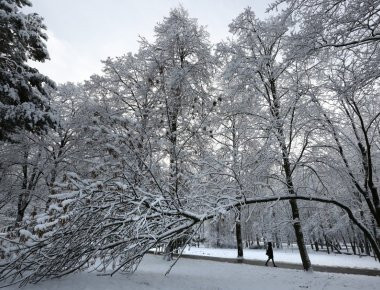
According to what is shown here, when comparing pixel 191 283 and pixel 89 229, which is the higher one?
pixel 89 229

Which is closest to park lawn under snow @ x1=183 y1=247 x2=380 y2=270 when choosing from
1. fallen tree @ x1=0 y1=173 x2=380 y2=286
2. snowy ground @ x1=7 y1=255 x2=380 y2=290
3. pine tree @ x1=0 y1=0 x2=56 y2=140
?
snowy ground @ x1=7 y1=255 x2=380 y2=290

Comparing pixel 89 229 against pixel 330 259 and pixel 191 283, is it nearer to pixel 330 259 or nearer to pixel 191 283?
pixel 191 283

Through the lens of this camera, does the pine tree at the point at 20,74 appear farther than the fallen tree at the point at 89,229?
Yes

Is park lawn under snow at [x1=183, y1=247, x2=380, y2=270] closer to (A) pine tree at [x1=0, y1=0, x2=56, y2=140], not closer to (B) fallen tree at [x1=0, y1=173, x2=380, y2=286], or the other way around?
(B) fallen tree at [x1=0, y1=173, x2=380, y2=286]

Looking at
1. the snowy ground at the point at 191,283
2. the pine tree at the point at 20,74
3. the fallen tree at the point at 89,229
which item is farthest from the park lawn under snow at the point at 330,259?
the pine tree at the point at 20,74

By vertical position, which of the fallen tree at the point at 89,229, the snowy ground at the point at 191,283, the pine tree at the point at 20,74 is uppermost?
the pine tree at the point at 20,74

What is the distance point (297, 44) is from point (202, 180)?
379cm

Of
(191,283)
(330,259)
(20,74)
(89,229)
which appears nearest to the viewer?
(89,229)

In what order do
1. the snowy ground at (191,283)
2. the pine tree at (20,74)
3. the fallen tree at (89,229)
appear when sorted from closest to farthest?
the fallen tree at (89,229) → the snowy ground at (191,283) → the pine tree at (20,74)

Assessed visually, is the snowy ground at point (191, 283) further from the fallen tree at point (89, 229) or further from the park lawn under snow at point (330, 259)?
the park lawn under snow at point (330, 259)

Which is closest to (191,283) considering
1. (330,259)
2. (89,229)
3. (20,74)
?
(89,229)

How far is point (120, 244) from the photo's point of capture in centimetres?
552

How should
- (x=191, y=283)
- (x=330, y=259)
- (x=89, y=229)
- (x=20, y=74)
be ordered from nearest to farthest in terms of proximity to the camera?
(x=89, y=229), (x=191, y=283), (x=20, y=74), (x=330, y=259)

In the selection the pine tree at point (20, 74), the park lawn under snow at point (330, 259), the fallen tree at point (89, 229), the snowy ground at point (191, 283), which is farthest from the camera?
the park lawn under snow at point (330, 259)
